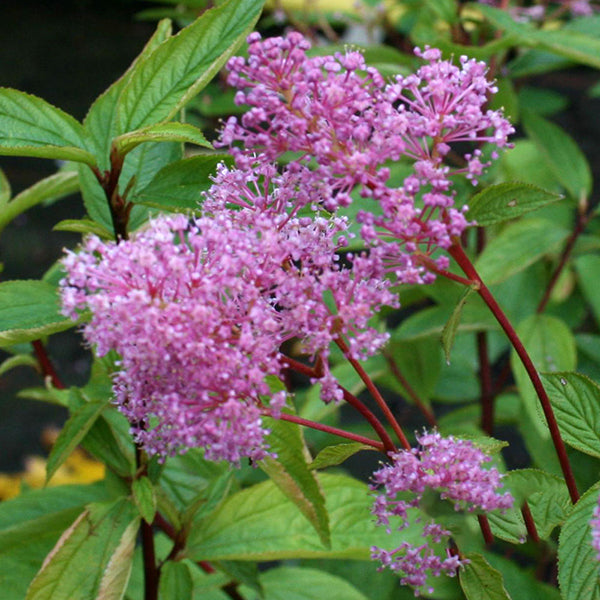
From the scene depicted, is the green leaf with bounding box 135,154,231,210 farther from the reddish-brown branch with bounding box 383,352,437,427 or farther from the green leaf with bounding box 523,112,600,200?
the green leaf with bounding box 523,112,600,200

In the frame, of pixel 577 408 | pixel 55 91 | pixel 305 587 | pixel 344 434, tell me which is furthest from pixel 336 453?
pixel 55 91

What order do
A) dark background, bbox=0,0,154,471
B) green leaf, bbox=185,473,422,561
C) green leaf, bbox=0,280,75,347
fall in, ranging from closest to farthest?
green leaf, bbox=0,280,75,347
green leaf, bbox=185,473,422,561
dark background, bbox=0,0,154,471

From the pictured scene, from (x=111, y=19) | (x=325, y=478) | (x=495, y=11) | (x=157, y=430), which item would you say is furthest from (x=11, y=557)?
(x=111, y=19)

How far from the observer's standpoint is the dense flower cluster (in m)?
0.76

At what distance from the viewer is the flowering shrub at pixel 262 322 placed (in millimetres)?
720

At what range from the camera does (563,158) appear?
1.95 m

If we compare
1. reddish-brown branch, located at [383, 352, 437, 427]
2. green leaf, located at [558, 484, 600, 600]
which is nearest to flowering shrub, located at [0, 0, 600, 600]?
green leaf, located at [558, 484, 600, 600]

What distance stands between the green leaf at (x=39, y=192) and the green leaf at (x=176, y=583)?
497mm

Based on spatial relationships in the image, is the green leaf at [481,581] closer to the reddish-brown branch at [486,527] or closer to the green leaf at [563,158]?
the reddish-brown branch at [486,527]

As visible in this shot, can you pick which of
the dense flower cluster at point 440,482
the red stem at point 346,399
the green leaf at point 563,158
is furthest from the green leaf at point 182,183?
the green leaf at point 563,158

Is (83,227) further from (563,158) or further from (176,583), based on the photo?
(563,158)

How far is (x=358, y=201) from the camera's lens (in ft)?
5.29

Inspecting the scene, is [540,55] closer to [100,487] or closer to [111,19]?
[100,487]

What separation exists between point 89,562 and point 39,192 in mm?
482
